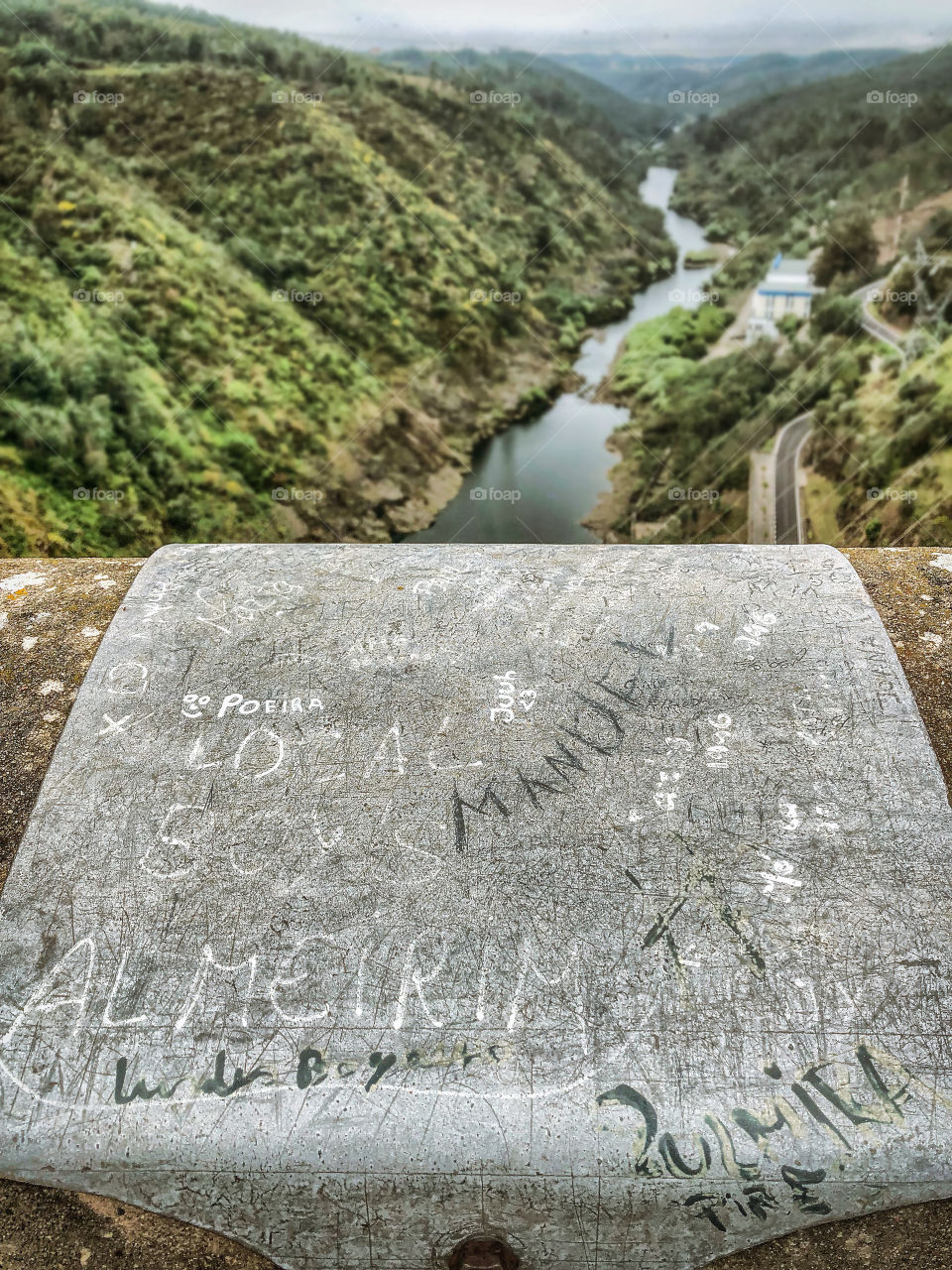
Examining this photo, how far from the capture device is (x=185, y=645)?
4.07 m

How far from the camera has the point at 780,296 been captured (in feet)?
31.9

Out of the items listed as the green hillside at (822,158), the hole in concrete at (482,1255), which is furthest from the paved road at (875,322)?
the hole in concrete at (482,1255)

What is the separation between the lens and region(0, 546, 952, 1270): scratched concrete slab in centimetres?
275

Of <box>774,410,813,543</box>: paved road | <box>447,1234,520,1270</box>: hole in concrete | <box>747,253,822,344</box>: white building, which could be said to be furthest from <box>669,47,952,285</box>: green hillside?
<box>447,1234,520,1270</box>: hole in concrete

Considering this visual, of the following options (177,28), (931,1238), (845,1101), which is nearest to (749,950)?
(845,1101)

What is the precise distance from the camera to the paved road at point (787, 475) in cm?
905

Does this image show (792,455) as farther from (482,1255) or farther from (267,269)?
(482,1255)

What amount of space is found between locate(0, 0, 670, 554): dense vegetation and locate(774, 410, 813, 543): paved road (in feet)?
8.98

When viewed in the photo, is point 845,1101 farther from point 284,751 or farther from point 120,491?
point 120,491

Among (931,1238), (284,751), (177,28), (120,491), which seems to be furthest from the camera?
(177,28)

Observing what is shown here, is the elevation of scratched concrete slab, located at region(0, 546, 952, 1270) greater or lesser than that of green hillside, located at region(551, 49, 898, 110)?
lesser

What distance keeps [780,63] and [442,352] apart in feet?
15.1

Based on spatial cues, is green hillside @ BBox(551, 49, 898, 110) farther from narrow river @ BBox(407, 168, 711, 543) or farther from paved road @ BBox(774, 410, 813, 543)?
paved road @ BBox(774, 410, 813, 543)

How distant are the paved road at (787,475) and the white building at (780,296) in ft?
3.84
